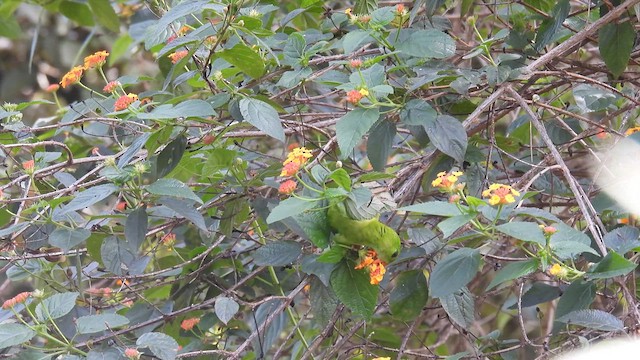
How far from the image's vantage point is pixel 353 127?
1.37m

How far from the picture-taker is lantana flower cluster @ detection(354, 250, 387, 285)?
52.1 inches

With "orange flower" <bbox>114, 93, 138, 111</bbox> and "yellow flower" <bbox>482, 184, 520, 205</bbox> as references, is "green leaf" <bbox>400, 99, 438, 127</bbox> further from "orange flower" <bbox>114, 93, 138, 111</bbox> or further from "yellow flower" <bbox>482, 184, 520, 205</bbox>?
"orange flower" <bbox>114, 93, 138, 111</bbox>

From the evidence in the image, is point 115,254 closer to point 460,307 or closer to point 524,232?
point 460,307

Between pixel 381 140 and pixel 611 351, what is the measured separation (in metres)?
0.52

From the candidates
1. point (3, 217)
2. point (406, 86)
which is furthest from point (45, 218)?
point (406, 86)

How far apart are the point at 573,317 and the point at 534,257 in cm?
12

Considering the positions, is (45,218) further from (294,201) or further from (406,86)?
(406,86)

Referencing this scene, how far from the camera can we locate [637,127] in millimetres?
1669

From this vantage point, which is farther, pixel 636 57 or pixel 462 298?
pixel 636 57

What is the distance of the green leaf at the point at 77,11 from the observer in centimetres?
→ 254

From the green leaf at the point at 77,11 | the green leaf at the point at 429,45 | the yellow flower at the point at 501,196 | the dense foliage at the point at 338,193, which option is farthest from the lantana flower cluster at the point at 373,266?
the green leaf at the point at 77,11

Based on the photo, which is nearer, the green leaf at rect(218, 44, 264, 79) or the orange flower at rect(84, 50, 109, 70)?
the green leaf at rect(218, 44, 264, 79)

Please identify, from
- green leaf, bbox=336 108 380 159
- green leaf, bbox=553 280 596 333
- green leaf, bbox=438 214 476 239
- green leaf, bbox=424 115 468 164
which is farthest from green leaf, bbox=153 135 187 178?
green leaf, bbox=553 280 596 333

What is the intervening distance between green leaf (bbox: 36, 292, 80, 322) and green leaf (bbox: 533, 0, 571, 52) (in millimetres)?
969
